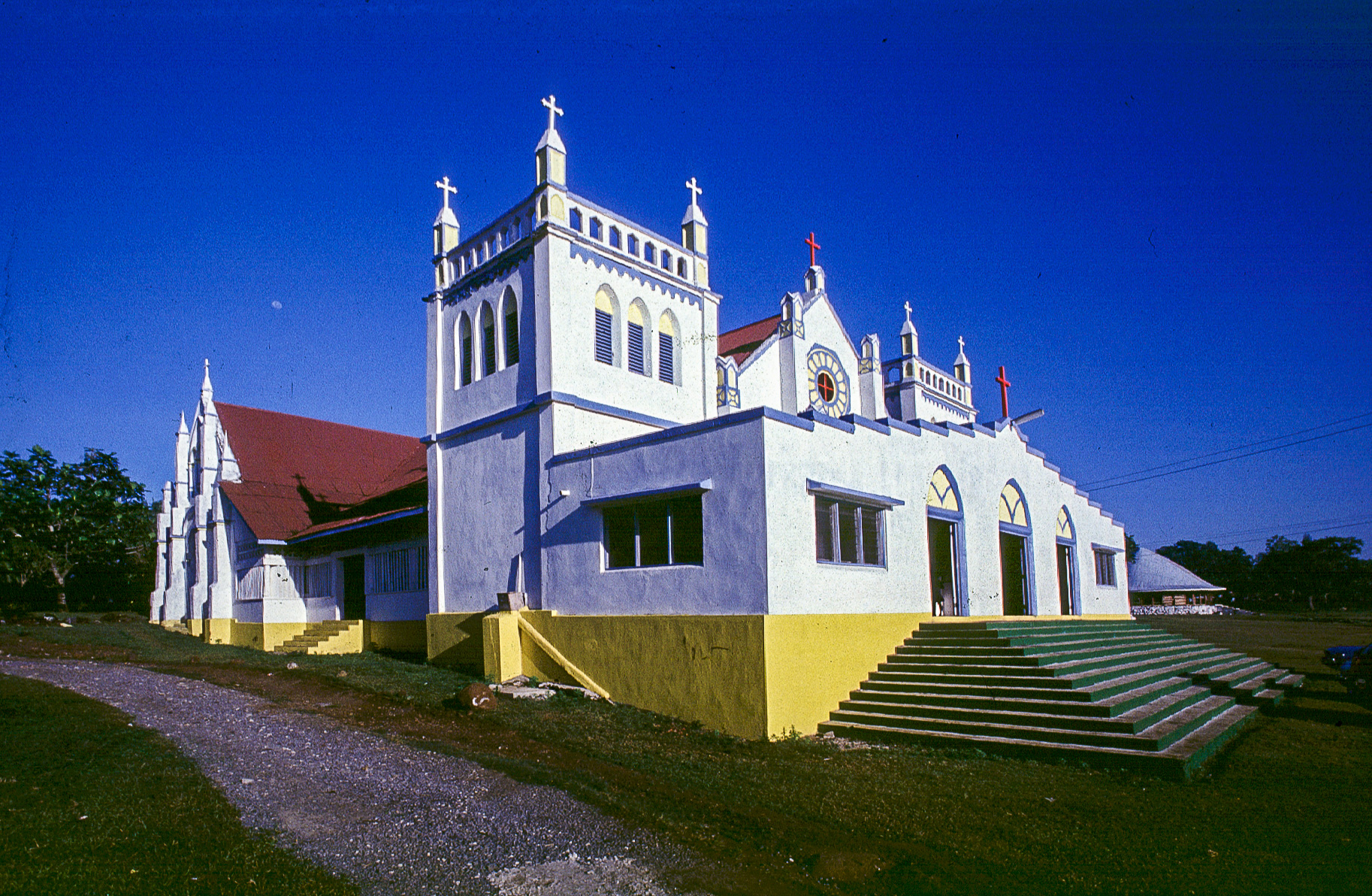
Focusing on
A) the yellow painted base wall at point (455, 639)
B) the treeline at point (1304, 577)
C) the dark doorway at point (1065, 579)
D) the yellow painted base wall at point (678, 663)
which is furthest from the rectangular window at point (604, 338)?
the treeline at point (1304, 577)

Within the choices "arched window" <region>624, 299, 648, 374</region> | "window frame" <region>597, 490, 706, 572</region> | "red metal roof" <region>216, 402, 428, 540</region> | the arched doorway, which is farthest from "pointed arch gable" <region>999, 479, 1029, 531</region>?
"red metal roof" <region>216, 402, 428, 540</region>

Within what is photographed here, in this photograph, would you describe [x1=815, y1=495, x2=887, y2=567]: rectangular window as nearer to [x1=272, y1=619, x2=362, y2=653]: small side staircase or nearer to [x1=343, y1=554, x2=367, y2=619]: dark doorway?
[x1=272, y1=619, x2=362, y2=653]: small side staircase

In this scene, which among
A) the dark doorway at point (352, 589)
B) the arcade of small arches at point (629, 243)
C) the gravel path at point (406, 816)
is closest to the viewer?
the gravel path at point (406, 816)

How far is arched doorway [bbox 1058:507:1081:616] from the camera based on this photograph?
22.0 metres

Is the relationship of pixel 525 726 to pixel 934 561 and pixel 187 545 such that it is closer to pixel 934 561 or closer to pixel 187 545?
pixel 934 561

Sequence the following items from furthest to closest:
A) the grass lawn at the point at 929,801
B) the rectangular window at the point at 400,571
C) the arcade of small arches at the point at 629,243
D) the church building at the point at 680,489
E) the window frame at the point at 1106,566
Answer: the window frame at the point at 1106,566, the rectangular window at the point at 400,571, the arcade of small arches at the point at 629,243, the church building at the point at 680,489, the grass lawn at the point at 929,801

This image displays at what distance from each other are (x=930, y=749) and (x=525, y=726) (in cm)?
532

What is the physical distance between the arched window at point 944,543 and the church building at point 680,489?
0.06 m

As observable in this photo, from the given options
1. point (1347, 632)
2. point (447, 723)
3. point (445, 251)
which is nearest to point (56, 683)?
point (447, 723)

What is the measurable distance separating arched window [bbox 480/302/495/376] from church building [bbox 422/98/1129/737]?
41 millimetres

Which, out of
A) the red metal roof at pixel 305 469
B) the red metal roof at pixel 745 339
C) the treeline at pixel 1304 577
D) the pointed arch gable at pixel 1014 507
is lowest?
the treeline at pixel 1304 577

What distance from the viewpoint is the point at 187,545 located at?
101ft

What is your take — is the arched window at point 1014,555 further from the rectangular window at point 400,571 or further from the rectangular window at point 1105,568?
the rectangular window at point 400,571

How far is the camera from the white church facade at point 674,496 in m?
12.2
